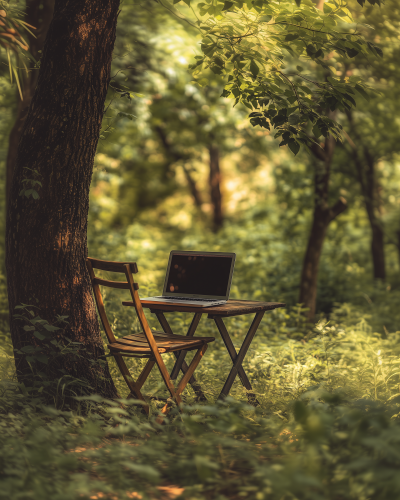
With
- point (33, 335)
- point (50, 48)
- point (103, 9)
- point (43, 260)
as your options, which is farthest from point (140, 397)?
point (103, 9)

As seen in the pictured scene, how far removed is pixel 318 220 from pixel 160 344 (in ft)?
16.4

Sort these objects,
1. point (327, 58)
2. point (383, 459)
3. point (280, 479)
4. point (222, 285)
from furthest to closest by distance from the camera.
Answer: point (327, 58) → point (222, 285) → point (383, 459) → point (280, 479)

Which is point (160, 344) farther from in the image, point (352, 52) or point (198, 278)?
point (352, 52)

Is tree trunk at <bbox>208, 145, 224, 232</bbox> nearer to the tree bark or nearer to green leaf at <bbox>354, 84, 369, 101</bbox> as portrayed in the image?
the tree bark

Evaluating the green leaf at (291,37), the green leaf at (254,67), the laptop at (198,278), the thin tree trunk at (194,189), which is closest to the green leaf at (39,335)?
the laptop at (198,278)

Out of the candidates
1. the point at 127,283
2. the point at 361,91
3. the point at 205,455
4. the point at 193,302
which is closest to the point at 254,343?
the point at 193,302

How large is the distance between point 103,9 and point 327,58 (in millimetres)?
4872

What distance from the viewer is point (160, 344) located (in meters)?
4.06

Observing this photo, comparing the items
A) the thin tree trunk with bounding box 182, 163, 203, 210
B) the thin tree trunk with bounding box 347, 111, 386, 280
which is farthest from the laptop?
the thin tree trunk with bounding box 182, 163, 203, 210

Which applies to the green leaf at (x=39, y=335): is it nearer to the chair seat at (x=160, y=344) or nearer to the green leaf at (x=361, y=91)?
the chair seat at (x=160, y=344)

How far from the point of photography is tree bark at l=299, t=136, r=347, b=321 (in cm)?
825

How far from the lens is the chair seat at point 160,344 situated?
397 centimetres

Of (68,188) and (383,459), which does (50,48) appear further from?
(383,459)

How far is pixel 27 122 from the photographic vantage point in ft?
13.9
